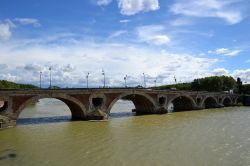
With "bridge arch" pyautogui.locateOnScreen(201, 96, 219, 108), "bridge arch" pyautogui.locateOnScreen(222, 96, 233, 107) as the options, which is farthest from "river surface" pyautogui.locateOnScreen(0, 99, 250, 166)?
"bridge arch" pyautogui.locateOnScreen(222, 96, 233, 107)

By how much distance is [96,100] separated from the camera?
5328 cm

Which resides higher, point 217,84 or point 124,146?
point 217,84

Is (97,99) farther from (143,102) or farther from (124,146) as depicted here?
(124,146)

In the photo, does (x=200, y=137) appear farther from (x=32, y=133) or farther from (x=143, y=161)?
(x=32, y=133)

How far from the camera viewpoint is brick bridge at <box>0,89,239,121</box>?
43.3 metres

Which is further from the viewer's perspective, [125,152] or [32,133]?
[32,133]

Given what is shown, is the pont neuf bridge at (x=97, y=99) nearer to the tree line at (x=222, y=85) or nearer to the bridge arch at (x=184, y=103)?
the bridge arch at (x=184, y=103)

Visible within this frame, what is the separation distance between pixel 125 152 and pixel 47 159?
19.6 feet

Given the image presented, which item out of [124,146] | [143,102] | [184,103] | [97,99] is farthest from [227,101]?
[124,146]

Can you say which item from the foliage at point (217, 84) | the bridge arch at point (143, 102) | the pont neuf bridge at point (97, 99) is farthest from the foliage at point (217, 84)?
the bridge arch at point (143, 102)

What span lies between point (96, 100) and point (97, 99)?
0.24 m

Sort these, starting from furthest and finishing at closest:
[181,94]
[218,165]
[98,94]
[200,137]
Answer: [181,94]
[98,94]
[200,137]
[218,165]

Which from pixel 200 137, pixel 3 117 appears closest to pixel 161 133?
pixel 200 137

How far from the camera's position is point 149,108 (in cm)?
6381
